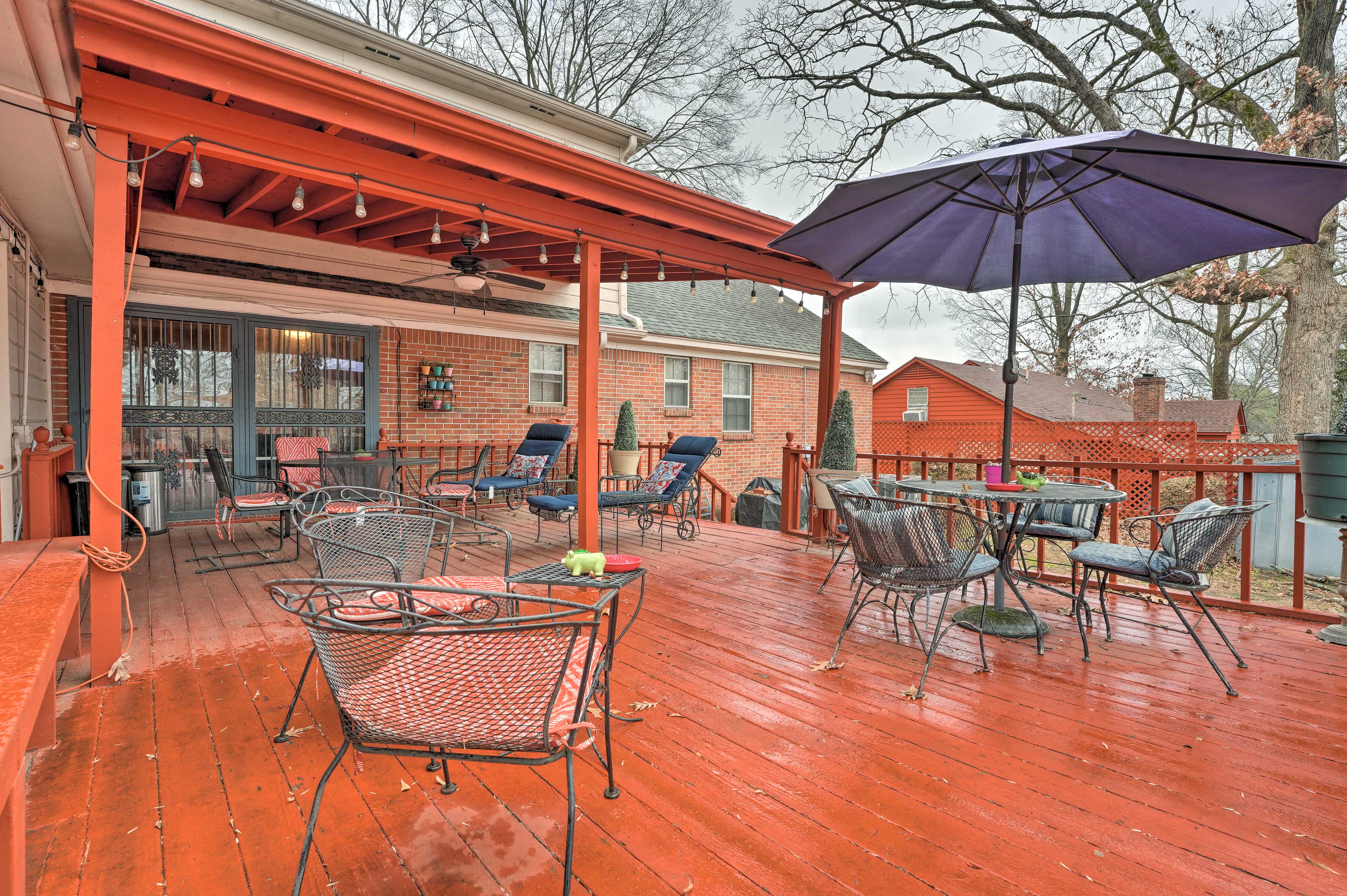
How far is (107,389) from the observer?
285 cm

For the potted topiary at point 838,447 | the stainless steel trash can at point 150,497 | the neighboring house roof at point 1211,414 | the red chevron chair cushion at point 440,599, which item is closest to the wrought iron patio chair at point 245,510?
the stainless steel trash can at point 150,497

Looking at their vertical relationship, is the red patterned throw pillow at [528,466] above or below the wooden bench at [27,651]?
above

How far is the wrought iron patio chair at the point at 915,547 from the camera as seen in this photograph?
9.57 feet

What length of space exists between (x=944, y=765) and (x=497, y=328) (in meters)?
7.14

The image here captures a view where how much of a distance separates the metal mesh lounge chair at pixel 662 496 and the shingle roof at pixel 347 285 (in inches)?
115

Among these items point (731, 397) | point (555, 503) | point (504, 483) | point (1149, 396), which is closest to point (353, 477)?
point (504, 483)

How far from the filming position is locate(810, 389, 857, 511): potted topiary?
5.70 metres

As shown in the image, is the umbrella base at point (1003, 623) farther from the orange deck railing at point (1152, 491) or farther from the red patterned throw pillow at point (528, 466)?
the red patterned throw pillow at point (528, 466)

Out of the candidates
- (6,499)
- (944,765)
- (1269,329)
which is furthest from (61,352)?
(1269,329)

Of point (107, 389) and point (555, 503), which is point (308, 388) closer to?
point (555, 503)

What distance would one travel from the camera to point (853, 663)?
315 cm

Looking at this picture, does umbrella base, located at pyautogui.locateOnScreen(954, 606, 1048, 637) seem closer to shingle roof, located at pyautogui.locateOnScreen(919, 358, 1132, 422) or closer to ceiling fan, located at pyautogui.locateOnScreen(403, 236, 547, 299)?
ceiling fan, located at pyautogui.locateOnScreen(403, 236, 547, 299)

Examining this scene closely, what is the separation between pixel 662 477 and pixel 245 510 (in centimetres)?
329

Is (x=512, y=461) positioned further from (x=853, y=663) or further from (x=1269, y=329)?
(x=1269, y=329)
